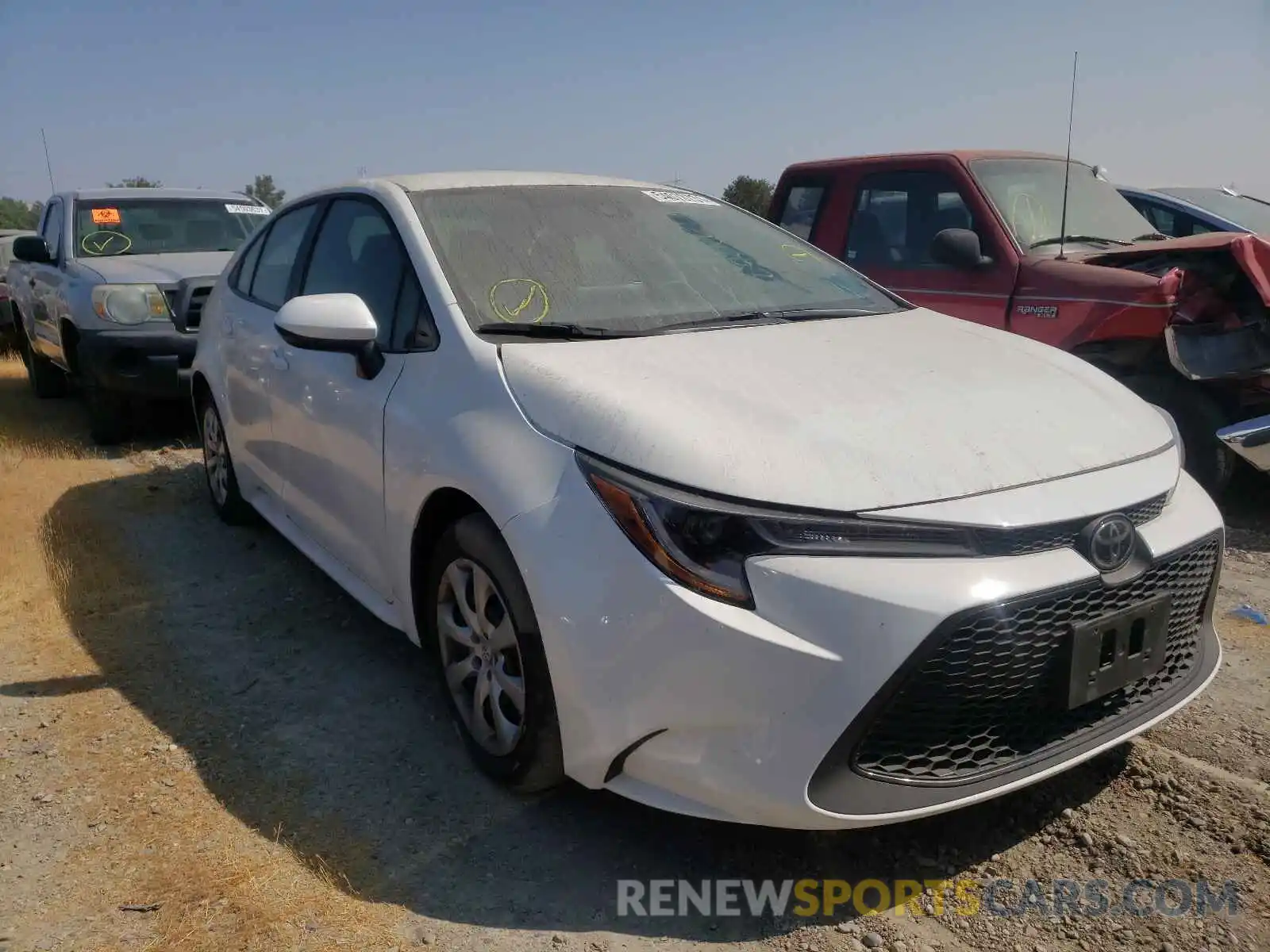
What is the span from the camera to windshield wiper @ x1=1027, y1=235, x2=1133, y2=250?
5473mm

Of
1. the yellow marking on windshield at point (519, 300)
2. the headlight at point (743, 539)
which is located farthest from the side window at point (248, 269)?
the headlight at point (743, 539)

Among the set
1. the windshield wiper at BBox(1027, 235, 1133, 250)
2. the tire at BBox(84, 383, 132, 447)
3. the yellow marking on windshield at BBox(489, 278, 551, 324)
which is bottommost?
the tire at BBox(84, 383, 132, 447)

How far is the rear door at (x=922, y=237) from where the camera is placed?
17.7ft

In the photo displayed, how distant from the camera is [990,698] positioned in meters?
2.16

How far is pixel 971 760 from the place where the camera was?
2.21 meters

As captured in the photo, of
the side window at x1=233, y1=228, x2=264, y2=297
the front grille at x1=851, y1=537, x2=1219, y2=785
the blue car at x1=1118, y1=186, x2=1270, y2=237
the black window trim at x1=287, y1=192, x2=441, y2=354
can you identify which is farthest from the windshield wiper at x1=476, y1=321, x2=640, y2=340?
the blue car at x1=1118, y1=186, x2=1270, y2=237

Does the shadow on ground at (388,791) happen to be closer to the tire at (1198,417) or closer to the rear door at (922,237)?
the tire at (1198,417)

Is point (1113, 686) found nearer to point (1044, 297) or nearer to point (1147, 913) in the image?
point (1147, 913)

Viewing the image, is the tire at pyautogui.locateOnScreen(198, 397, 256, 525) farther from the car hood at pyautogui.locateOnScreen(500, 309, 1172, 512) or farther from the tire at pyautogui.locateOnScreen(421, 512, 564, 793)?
the car hood at pyautogui.locateOnScreen(500, 309, 1172, 512)

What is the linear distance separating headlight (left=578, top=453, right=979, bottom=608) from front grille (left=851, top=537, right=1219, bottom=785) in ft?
0.60

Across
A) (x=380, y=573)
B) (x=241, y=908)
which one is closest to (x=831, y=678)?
(x=241, y=908)

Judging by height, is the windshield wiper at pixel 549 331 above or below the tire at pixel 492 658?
above


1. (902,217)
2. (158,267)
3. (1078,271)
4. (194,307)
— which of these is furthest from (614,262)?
(158,267)

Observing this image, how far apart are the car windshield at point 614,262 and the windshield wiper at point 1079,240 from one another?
217cm
